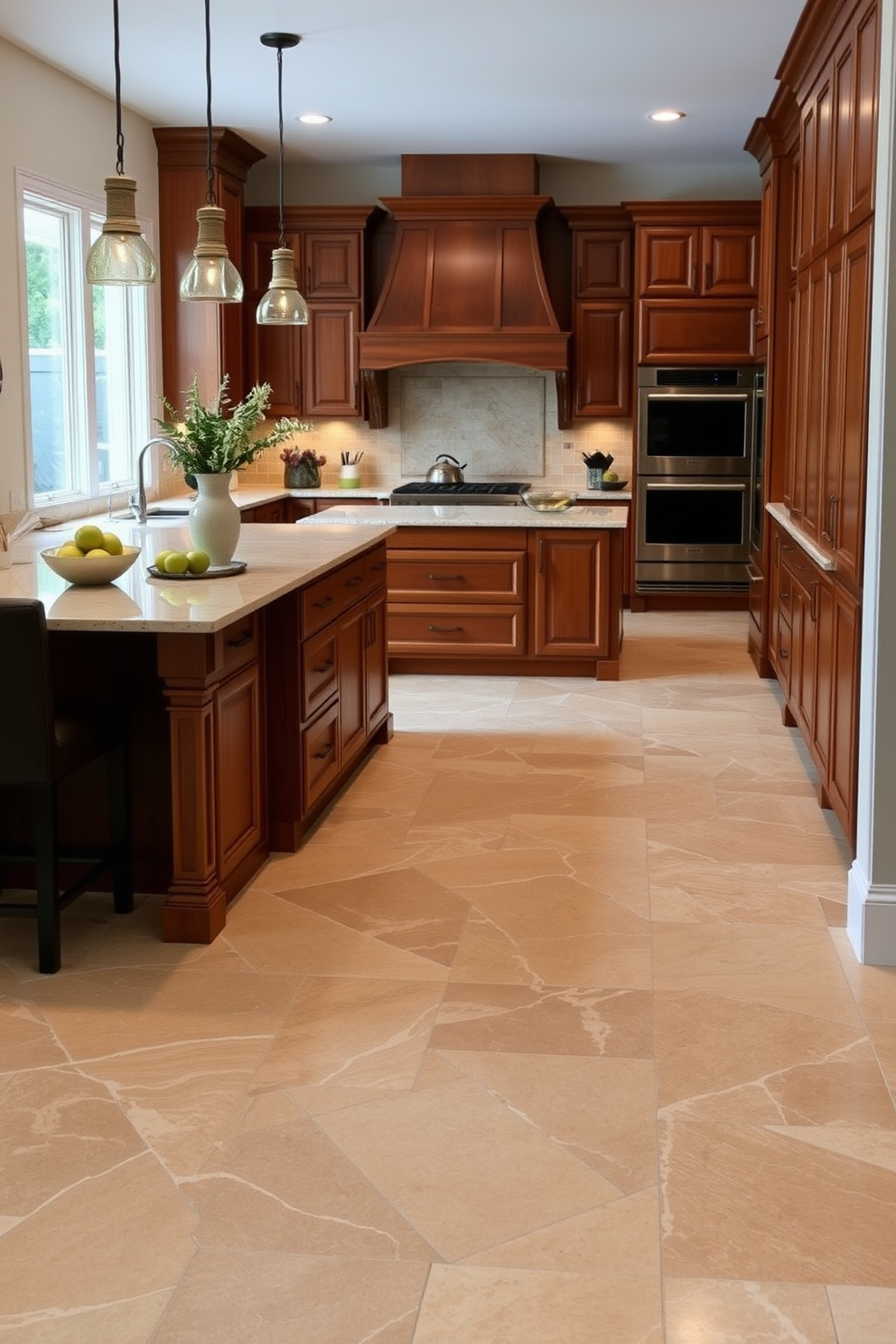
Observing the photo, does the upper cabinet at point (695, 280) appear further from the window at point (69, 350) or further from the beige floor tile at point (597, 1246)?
the beige floor tile at point (597, 1246)

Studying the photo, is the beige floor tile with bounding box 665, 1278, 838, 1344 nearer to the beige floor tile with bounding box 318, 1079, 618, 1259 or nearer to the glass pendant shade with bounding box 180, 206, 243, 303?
the beige floor tile with bounding box 318, 1079, 618, 1259

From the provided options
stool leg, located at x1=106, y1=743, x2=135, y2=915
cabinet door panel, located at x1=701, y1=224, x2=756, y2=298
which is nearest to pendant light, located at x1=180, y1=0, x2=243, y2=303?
stool leg, located at x1=106, y1=743, x2=135, y2=915

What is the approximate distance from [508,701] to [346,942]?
10.5 feet

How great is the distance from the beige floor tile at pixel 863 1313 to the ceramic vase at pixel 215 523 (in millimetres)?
2880

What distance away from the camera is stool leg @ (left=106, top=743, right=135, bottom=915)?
3.86 m

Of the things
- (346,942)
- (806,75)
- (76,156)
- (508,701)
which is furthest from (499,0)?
(346,942)

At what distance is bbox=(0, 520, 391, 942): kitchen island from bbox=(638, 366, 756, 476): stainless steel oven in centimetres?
460

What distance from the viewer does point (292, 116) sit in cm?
787

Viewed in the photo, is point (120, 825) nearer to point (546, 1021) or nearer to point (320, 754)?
point (320, 754)

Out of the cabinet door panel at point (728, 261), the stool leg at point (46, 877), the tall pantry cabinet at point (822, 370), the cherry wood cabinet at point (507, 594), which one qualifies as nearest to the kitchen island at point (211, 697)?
the stool leg at point (46, 877)

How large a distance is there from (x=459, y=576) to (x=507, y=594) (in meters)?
0.25

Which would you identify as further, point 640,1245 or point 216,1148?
point 216,1148

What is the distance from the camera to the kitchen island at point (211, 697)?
3645 millimetres

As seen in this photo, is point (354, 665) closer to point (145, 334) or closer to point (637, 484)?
point (145, 334)
